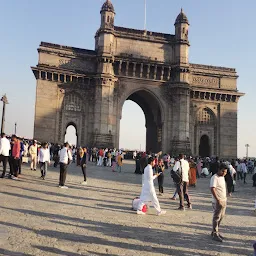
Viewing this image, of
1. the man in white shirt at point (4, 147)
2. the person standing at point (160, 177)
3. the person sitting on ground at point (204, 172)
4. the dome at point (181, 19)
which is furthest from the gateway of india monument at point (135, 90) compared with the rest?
the man in white shirt at point (4, 147)

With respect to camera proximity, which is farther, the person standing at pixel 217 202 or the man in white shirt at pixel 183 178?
the man in white shirt at pixel 183 178

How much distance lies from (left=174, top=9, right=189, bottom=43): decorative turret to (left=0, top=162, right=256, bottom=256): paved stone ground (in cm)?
2947

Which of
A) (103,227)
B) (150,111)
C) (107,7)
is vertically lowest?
(103,227)

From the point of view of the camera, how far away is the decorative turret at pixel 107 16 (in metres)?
35.9

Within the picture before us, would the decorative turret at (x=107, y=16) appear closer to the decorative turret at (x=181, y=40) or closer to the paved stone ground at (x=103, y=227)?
the decorative turret at (x=181, y=40)

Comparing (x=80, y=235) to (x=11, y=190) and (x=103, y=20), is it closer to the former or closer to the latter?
(x=11, y=190)

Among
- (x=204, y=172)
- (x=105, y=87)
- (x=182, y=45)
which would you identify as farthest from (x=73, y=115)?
(x=204, y=172)

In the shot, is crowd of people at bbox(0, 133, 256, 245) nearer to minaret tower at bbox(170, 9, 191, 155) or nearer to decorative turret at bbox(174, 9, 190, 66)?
minaret tower at bbox(170, 9, 191, 155)

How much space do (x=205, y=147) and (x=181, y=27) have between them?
14.3 metres

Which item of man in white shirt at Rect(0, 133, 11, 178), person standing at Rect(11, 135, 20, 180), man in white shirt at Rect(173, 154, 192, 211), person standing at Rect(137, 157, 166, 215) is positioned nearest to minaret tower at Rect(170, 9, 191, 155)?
person standing at Rect(11, 135, 20, 180)

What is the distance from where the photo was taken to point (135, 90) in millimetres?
36938

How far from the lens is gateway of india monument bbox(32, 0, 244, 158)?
3469 centimetres

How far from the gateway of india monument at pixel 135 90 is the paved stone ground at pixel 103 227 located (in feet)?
76.1

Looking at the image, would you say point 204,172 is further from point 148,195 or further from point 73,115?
point 73,115
